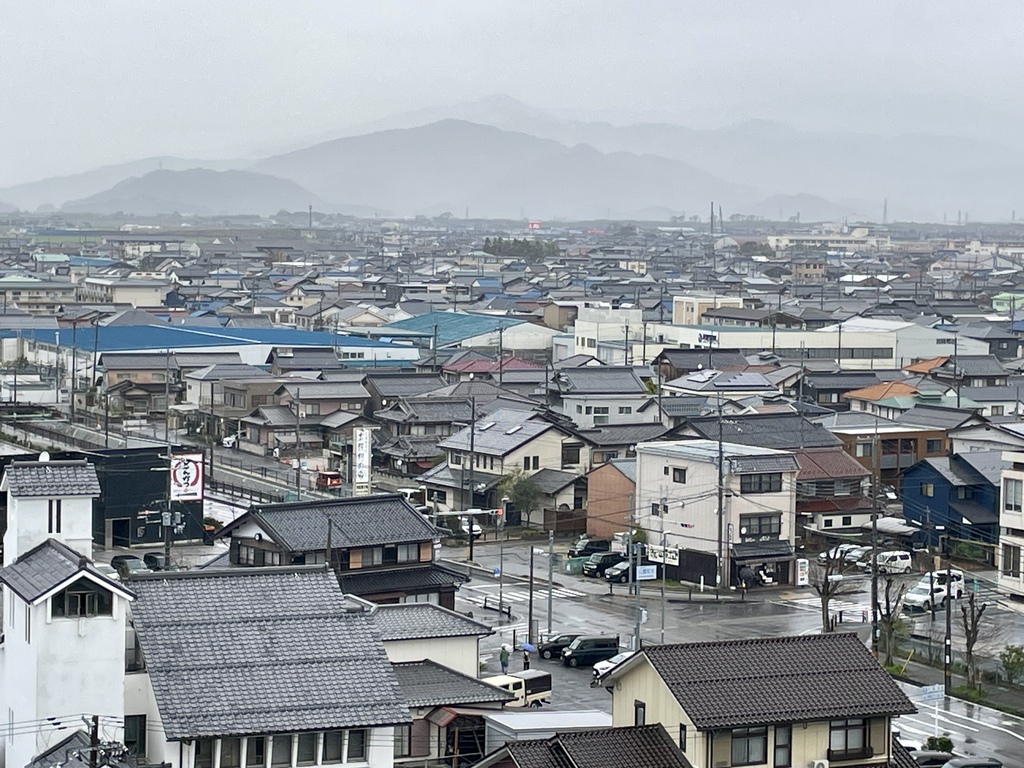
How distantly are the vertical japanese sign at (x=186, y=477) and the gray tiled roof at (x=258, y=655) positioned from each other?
12.3 metres

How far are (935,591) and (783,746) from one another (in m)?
11.2

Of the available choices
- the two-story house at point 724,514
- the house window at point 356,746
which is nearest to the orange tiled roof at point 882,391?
the two-story house at point 724,514

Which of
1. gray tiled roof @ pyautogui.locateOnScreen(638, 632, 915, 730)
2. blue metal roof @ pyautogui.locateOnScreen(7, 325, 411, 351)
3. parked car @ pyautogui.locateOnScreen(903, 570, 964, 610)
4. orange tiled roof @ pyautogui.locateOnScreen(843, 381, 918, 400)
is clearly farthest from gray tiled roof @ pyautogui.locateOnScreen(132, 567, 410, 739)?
blue metal roof @ pyautogui.locateOnScreen(7, 325, 411, 351)

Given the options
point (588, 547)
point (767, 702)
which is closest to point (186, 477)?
point (588, 547)

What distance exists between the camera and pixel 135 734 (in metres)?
11.6

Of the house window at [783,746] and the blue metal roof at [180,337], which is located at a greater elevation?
the blue metal roof at [180,337]

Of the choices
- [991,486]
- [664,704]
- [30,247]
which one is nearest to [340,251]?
[30,247]

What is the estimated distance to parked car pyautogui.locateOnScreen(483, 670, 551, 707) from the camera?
685 inches

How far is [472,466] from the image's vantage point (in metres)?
30.6

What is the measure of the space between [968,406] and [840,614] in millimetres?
15507

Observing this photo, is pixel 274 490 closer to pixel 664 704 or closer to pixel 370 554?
pixel 370 554

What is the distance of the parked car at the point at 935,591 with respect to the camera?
22.9 metres

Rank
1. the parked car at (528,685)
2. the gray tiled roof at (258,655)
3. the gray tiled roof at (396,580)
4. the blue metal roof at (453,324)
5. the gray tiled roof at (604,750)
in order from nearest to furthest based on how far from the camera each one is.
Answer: the gray tiled roof at (258,655)
the gray tiled roof at (604,750)
the parked car at (528,685)
the gray tiled roof at (396,580)
the blue metal roof at (453,324)

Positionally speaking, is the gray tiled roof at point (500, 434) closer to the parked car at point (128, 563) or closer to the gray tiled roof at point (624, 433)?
the gray tiled roof at point (624, 433)
